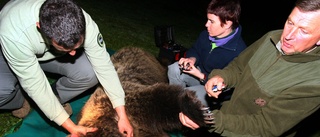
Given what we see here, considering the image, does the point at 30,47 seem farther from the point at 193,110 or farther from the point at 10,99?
the point at 193,110

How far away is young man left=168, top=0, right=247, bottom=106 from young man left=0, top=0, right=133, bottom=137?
1091mm

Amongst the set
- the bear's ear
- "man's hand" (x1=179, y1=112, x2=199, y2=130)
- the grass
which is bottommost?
the grass

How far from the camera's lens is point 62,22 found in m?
2.00

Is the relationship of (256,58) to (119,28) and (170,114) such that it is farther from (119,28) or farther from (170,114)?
(119,28)

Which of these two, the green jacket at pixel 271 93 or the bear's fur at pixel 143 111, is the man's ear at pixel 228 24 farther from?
the bear's fur at pixel 143 111

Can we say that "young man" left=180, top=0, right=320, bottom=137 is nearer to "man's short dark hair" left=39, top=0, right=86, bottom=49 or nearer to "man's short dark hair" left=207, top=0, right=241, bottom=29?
"man's short dark hair" left=207, top=0, right=241, bottom=29

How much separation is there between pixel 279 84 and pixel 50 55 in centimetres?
210

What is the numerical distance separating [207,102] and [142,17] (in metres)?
5.52

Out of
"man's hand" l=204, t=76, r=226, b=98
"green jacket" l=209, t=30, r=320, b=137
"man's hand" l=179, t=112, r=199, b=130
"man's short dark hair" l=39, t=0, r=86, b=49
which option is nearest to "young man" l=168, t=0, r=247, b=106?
"green jacket" l=209, t=30, r=320, b=137

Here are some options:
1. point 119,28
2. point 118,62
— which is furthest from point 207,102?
point 119,28

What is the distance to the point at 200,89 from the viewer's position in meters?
3.37

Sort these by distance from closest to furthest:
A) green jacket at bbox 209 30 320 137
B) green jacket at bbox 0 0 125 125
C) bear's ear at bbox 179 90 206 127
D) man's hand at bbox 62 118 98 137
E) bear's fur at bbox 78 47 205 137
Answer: green jacket at bbox 209 30 320 137 → bear's ear at bbox 179 90 206 127 → green jacket at bbox 0 0 125 125 → man's hand at bbox 62 118 98 137 → bear's fur at bbox 78 47 205 137

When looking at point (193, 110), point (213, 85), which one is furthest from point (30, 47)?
point (213, 85)

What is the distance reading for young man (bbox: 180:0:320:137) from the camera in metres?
1.96
